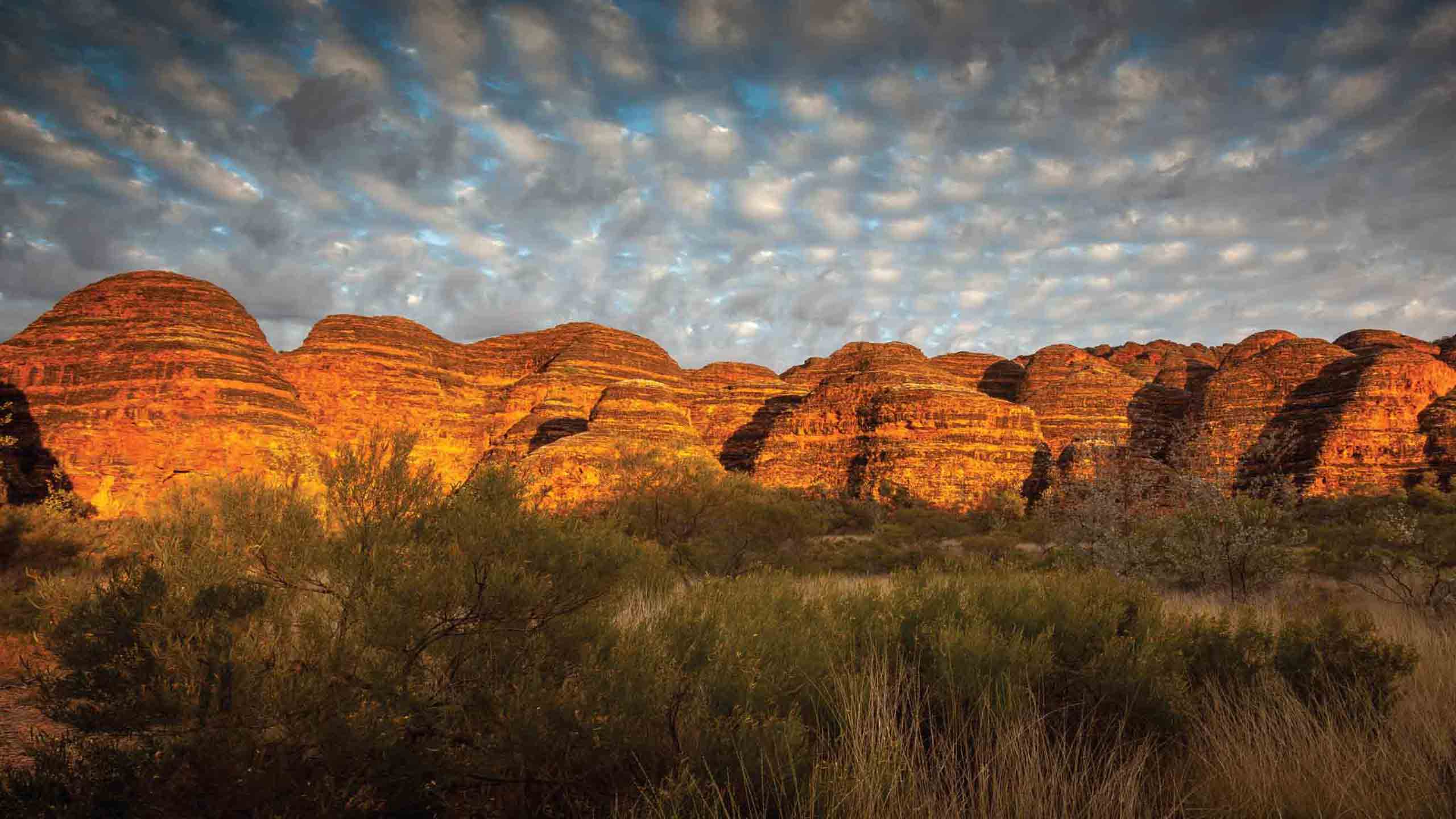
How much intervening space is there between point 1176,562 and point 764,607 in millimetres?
10455

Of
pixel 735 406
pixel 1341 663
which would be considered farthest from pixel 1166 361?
pixel 1341 663

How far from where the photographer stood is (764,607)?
5070 mm

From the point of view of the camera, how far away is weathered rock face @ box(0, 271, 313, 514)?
87.4 ft

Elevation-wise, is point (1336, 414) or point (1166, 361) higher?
point (1166, 361)

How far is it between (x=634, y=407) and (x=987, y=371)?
51051 mm

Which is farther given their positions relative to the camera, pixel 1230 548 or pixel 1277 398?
pixel 1277 398

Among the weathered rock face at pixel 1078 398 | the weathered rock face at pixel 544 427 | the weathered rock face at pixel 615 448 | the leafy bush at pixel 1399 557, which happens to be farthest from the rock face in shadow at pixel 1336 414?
the weathered rock face at pixel 544 427

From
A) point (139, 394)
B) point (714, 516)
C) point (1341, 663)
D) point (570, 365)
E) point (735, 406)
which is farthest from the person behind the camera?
point (735, 406)

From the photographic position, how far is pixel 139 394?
27.7m

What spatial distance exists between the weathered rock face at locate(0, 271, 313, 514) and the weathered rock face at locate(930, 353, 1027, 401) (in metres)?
62.8

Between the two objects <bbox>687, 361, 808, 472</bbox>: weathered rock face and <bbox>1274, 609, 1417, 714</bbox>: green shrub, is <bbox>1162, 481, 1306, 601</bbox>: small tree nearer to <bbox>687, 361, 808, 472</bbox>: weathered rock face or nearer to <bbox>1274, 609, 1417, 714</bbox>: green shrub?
<bbox>1274, 609, 1417, 714</bbox>: green shrub

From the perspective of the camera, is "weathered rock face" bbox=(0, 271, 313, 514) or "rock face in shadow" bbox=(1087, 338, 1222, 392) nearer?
"weathered rock face" bbox=(0, 271, 313, 514)

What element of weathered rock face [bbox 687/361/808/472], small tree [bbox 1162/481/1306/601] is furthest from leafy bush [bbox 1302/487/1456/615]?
weathered rock face [bbox 687/361/808/472]

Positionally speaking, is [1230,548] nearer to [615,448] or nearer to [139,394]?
[615,448]
